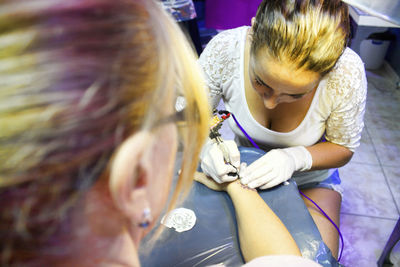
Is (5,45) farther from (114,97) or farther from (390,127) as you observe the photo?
(390,127)

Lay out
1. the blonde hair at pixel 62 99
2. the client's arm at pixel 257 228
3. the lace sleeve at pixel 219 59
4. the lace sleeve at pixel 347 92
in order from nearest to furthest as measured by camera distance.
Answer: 1. the blonde hair at pixel 62 99
2. the client's arm at pixel 257 228
3. the lace sleeve at pixel 347 92
4. the lace sleeve at pixel 219 59

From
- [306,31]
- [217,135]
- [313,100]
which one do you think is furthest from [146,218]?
[313,100]

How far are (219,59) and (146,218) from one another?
0.89 metres

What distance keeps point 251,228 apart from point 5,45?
63 centimetres

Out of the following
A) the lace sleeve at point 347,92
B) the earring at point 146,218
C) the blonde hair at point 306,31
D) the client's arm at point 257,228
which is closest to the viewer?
the earring at point 146,218

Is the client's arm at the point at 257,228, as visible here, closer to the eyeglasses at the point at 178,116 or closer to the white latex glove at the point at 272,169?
the white latex glove at the point at 272,169

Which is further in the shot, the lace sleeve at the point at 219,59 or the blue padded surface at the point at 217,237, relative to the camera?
the lace sleeve at the point at 219,59

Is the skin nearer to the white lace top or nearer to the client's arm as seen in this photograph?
the white lace top

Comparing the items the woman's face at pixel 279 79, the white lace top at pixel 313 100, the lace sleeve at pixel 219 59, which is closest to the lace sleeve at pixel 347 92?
the white lace top at pixel 313 100

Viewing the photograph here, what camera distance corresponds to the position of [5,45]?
0.27 m

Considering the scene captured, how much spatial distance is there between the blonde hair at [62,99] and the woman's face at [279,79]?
0.61m

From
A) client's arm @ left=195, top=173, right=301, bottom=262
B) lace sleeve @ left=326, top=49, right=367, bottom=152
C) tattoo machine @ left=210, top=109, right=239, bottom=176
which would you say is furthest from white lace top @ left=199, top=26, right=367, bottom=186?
client's arm @ left=195, top=173, right=301, bottom=262

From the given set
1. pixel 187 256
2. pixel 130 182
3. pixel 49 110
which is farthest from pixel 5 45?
pixel 187 256

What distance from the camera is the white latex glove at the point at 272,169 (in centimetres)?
88
